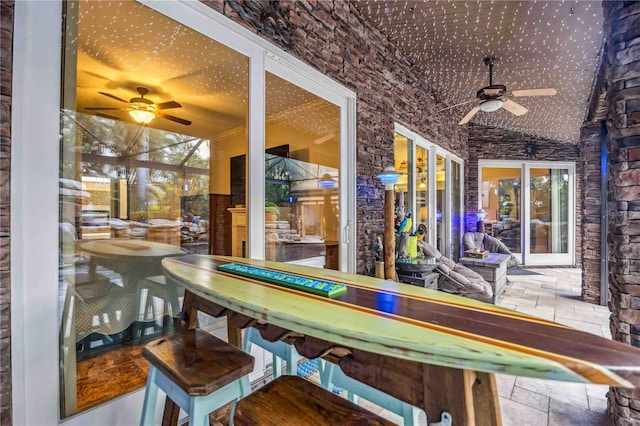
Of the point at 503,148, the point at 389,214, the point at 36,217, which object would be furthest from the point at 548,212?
the point at 36,217

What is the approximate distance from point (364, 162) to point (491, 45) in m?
2.13

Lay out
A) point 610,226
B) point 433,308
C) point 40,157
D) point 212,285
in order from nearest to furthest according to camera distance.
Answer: point 433,308
point 212,285
point 40,157
point 610,226

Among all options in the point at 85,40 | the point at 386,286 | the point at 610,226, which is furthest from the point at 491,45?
the point at 85,40

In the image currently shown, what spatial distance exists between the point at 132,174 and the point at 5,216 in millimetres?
1447

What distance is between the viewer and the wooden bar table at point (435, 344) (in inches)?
21.5

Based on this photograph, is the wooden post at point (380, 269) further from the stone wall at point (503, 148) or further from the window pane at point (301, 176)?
the stone wall at point (503, 148)

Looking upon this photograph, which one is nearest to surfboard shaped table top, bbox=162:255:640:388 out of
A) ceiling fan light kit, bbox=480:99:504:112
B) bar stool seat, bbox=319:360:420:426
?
bar stool seat, bbox=319:360:420:426

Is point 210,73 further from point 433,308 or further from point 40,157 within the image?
point 433,308

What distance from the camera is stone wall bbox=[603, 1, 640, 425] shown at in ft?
5.04

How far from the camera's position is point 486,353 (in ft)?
1.86

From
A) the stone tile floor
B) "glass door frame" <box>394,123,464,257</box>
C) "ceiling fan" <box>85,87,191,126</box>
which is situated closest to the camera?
the stone tile floor

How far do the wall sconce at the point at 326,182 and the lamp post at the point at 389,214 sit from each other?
556 mm

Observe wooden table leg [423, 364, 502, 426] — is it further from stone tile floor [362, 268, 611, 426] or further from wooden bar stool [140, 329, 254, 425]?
stone tile floor [362, 268, 611, 426]

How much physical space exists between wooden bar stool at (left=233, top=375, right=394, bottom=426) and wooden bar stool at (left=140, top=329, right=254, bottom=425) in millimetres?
123
